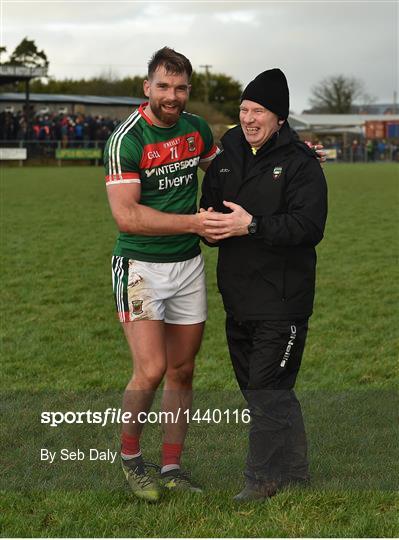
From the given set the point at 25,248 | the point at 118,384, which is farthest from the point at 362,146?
the point at 118,384

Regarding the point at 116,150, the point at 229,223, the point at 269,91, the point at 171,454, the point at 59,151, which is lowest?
the point at 171,454

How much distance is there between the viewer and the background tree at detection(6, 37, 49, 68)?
86000mm

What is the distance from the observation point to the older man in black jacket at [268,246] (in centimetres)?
449

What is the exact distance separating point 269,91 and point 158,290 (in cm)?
112

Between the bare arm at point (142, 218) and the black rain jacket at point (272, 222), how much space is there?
258mm

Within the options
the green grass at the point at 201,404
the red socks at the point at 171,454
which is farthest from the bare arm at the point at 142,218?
the green grass at the point at 201,404

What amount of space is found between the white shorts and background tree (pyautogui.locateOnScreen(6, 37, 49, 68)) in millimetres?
83053

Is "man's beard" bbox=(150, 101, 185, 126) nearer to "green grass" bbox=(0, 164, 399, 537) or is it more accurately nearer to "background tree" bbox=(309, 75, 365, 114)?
"green grass" bbox=(0, 164, 399, 537)

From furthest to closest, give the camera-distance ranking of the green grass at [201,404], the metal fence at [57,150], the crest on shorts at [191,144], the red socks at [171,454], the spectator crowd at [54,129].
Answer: the metal fence at [57,150] → the spectator crowd at [54,129] → the red socks at [171,454] → the crest on shorts at [191,144] → the green grass at [201,404]

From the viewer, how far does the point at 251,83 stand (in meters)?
4.56

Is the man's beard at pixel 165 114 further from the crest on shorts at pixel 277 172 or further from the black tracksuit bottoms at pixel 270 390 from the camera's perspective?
the black tracksuit bottoms at pixel 270 390

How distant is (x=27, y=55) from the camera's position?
88000 millimetres

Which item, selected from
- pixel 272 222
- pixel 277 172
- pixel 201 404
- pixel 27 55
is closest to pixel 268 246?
pixel 272 222

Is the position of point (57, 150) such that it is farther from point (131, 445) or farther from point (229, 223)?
point (229, 223)
